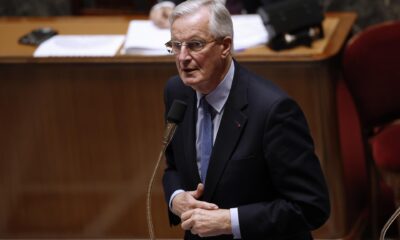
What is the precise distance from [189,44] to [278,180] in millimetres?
397

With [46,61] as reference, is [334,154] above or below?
below

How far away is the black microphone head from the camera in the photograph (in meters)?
2.31

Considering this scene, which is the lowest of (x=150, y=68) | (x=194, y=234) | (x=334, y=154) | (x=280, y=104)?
(x=334, y=154)

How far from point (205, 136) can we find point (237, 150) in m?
0.11

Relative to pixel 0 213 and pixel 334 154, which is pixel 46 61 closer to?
pixel 0 213

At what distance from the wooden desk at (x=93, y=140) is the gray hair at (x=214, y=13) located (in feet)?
4.86

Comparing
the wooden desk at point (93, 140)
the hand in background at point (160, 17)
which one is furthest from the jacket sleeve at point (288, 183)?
the hand in background at point (160, 17)

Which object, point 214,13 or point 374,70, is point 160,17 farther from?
point 214,13

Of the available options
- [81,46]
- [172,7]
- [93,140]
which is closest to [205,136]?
[93,140]

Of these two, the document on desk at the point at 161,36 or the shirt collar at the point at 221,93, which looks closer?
the shirt collar at the point at 221,93

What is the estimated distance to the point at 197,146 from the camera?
96.3 inches

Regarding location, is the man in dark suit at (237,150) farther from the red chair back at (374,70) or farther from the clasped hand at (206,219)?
the red chair back at (374,70)

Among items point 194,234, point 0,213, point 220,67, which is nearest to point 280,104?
point 220,67

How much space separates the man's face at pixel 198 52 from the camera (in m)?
2.29
